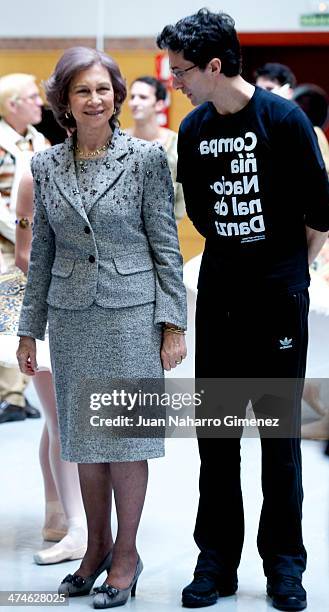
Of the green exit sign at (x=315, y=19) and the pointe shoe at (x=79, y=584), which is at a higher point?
the green exit sign at (x=315, y=19)

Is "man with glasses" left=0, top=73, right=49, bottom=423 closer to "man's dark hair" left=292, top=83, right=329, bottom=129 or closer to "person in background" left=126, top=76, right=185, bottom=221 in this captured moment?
"person in background" left=126, top=76, right=185, bottom=221

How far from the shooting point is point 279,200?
3.24 metres

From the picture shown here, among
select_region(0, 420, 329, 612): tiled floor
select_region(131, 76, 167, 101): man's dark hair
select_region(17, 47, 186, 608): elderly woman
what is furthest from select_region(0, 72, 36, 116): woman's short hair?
select_region(17, 47, 186, 608): elderly woman

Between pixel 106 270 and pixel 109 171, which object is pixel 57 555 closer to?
pixel 106 270

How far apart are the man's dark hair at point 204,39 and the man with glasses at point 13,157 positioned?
249cm

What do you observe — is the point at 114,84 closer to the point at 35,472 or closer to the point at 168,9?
the point at 35,472

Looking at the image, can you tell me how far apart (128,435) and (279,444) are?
0.43 meters

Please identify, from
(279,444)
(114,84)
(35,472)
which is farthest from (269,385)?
(35,472)

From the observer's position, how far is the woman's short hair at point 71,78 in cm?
329

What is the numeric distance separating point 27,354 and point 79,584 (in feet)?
2.29

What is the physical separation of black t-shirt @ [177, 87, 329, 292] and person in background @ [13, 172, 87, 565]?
716 mm

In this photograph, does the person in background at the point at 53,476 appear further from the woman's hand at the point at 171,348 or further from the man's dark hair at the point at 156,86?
the man's dark hair at the point at 156,86

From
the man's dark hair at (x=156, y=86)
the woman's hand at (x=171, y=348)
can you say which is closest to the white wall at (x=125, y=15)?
the man's dark hair at (x=156, y=86)

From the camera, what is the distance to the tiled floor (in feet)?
11.7
